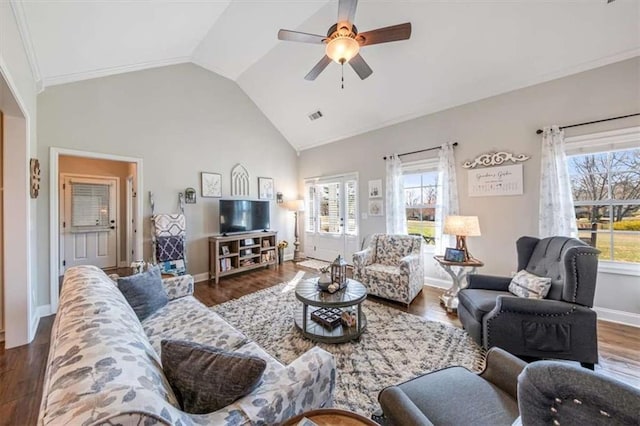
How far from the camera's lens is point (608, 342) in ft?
7.88

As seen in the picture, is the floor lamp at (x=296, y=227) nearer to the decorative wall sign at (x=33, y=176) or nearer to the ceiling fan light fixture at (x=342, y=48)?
the ceiling fan light fixture at (x=342, y=48)

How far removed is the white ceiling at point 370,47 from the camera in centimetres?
251

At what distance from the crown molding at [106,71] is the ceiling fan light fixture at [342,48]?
3.00 meters

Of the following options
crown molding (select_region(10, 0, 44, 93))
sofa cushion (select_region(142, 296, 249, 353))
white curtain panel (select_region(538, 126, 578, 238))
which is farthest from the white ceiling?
sofa cushion (select_region(142, 296, 249, 353))

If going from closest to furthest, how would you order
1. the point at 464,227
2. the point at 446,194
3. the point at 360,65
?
the point at 360,65
the point at 464,227
the point at 446,194

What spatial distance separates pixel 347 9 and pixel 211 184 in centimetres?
364

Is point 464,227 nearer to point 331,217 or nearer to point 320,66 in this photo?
point 320,66

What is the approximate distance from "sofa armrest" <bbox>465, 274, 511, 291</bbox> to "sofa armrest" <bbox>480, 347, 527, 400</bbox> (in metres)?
1.48

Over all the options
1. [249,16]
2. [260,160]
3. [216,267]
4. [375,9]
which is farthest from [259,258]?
[375,9]

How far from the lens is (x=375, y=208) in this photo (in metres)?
4.93

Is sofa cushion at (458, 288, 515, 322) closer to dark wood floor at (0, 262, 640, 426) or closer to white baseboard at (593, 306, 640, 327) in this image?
dark wood floor at (0, 262, 640, 426)

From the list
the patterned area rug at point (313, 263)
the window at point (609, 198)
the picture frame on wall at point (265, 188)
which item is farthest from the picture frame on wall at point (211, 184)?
the window at point (609, 198)

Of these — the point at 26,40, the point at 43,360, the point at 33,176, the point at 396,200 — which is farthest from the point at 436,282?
the point at 26,40

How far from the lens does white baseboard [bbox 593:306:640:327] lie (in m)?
2.66
